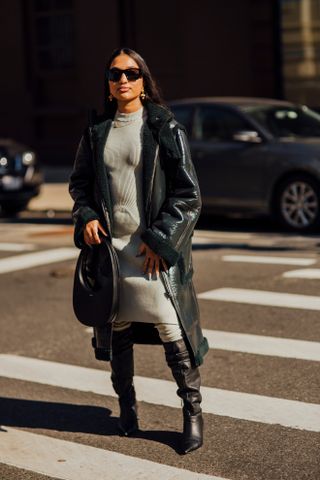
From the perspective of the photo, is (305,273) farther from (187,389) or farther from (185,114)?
(187,389)

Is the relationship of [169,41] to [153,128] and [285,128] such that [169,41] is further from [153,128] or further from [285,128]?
[153,128]

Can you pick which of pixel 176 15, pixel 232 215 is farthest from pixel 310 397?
pixel 176 15

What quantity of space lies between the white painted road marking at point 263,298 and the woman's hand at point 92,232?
367 cm

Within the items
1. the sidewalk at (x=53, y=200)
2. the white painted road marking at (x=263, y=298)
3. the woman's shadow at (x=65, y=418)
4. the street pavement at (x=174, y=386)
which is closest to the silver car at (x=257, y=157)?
the street pavement at (x=174, y=386)

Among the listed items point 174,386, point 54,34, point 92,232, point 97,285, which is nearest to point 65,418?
point 174,386

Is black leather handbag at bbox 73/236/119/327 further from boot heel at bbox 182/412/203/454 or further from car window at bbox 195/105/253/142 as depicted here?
car window at bbox 195/105/253/142

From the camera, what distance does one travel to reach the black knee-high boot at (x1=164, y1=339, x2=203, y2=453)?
5.48m

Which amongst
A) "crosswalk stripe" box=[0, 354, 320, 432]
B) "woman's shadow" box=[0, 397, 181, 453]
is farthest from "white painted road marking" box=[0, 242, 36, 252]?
"woman's shadow" box=[0, 397, 181, 453]

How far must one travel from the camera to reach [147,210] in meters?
5.42

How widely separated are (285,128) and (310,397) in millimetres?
7685

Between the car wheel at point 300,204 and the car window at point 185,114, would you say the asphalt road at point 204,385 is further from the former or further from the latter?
the car window at point 185,114

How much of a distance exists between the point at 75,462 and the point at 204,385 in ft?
4.80

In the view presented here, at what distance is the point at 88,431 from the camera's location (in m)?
6.06

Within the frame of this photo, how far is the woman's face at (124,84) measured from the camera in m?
5.44
